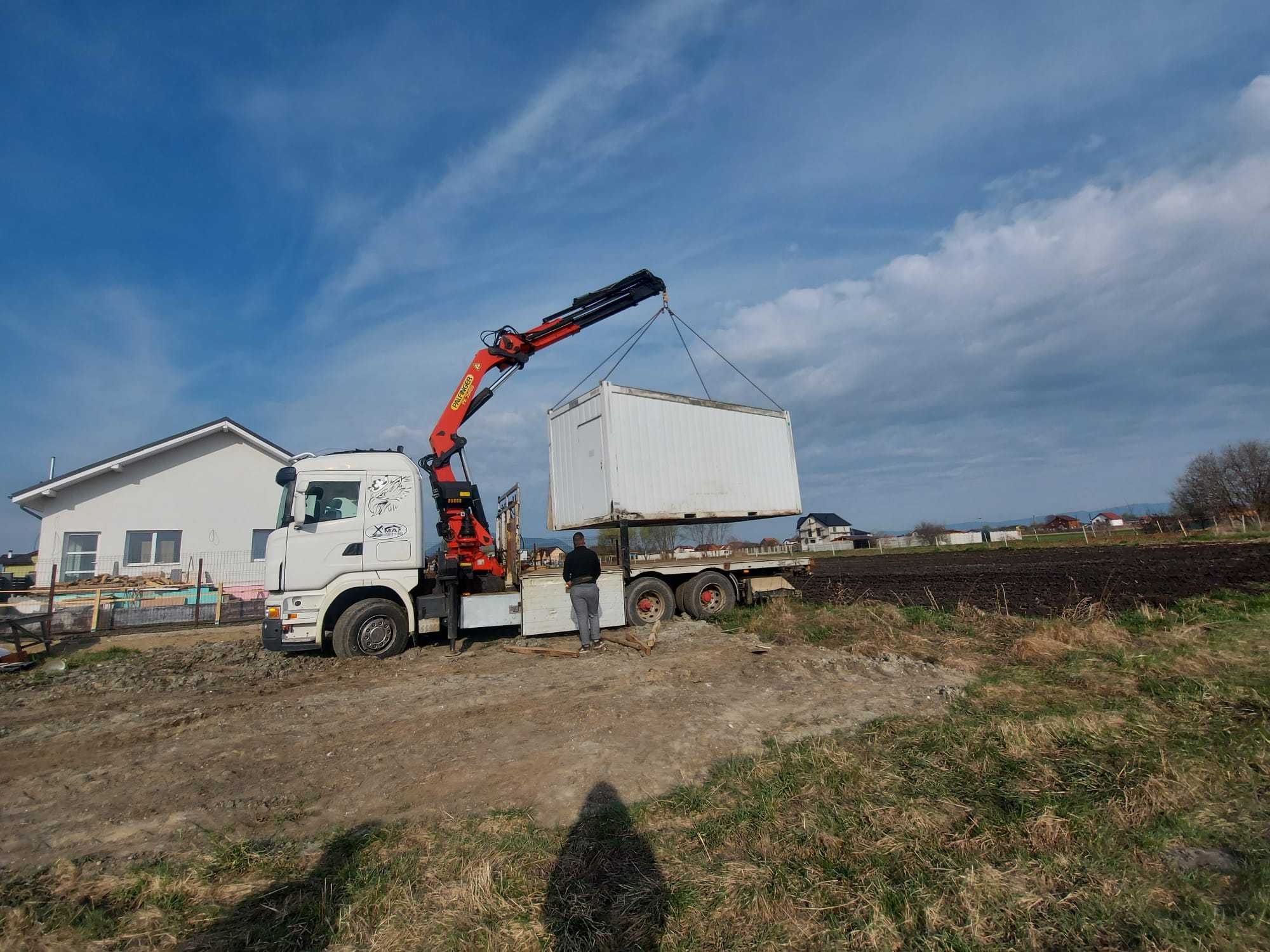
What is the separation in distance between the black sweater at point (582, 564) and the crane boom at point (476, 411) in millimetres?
1857

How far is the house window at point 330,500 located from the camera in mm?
9062

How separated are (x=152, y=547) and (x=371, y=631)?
1355 cm

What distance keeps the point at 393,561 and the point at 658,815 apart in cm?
702

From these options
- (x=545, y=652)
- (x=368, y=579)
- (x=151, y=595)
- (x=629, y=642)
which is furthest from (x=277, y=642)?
(x=151, y=595)

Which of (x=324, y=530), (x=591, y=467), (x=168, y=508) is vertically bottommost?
(x=324, y=530)

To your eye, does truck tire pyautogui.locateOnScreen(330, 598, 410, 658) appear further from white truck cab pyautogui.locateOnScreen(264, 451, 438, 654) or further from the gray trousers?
the gray trousers

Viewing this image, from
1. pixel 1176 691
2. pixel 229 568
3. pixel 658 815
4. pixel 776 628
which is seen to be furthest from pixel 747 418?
pixel 229 568

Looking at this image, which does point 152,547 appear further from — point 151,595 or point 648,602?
point 648,602

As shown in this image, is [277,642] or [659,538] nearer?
[277,642]

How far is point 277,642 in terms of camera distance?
868cm

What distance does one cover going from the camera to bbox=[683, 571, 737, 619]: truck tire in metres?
11.4

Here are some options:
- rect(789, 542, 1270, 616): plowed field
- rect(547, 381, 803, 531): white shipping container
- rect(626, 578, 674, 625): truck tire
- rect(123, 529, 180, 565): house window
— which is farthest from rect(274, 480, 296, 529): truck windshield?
Answer: rect(123, 529, 180, 565): house window

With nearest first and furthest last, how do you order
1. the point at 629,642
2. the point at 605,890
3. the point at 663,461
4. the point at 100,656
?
the point at 605,890, the point at 629,642, the point at 100,656, the point at 663,461

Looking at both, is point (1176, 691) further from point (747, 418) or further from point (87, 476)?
point (87, 476)
